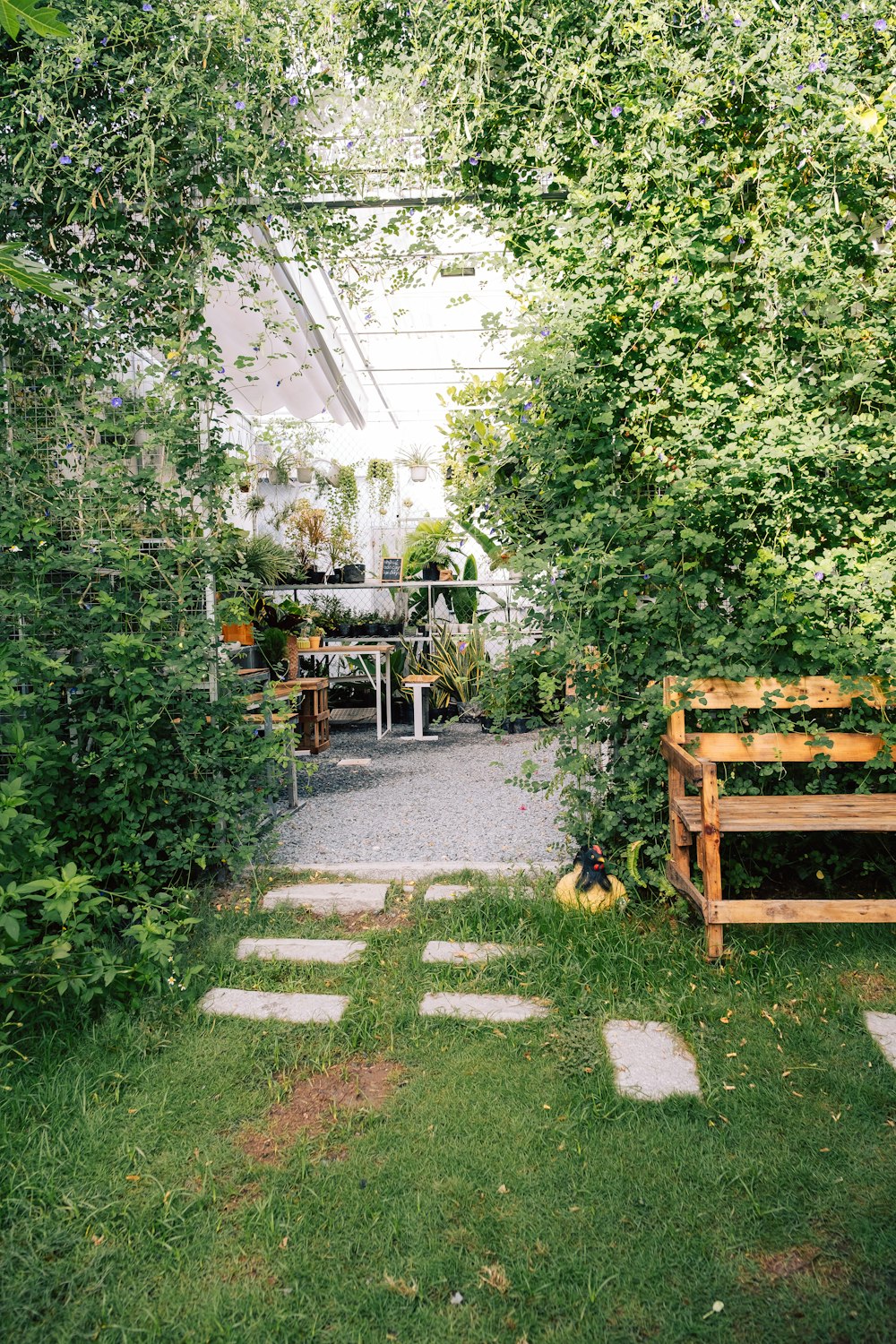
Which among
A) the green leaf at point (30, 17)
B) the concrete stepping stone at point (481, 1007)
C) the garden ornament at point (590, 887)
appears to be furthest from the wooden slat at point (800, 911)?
the green leaf at point (30, 17)

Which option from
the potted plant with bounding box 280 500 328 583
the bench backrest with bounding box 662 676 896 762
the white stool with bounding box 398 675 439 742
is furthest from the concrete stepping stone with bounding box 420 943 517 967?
the potted plant with bounding box 280 500 328 583

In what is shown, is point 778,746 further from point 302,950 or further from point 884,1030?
point 302,950

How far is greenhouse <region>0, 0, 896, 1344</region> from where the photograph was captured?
2.12 m

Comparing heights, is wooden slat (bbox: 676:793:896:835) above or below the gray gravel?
above

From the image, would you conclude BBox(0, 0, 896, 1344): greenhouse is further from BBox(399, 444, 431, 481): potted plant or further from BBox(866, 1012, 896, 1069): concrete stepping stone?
BBox(399, 444, 431, 481): potted plant

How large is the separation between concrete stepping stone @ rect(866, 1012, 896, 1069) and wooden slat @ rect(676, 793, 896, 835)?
500mm

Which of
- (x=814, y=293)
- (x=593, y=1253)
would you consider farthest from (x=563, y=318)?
(x=593, y=1253)

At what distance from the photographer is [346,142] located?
3539 mm

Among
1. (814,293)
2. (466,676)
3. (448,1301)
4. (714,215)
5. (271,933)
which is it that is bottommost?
(448,1301)

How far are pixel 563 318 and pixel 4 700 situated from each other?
213 cm

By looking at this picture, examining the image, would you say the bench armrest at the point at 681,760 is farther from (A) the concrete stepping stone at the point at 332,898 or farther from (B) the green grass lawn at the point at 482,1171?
(A) the concrete stepping stone at the point at 332,898

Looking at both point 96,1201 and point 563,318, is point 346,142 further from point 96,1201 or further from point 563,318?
point 96,1201

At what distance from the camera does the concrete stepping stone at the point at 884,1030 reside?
2258mm

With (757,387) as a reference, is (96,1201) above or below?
below
